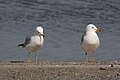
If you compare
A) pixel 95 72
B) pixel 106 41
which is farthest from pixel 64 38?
pixel 95 72

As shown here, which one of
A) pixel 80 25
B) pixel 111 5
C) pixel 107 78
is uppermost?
pixel 111 5

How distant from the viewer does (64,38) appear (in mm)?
19641

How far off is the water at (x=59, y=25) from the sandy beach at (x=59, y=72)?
308 cm

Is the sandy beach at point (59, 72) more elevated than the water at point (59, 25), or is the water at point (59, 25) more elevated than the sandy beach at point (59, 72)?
the water at point (59, 25)

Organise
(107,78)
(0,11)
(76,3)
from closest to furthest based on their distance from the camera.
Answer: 1. (107,78)
2. (0,11)
3. (76,3)

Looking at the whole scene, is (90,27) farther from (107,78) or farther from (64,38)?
(64,38)

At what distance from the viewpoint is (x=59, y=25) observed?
22812 millimetres

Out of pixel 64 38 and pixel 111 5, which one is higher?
pixel 111 5

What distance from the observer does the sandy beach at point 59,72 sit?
39.4ft

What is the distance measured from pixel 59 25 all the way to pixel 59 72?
405 inches

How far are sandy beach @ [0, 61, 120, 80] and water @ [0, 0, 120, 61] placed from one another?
308cm

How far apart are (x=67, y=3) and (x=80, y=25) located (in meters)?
7.26

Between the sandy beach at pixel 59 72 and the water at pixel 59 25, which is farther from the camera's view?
the water at pixel 59 25

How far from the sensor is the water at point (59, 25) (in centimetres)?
1728
